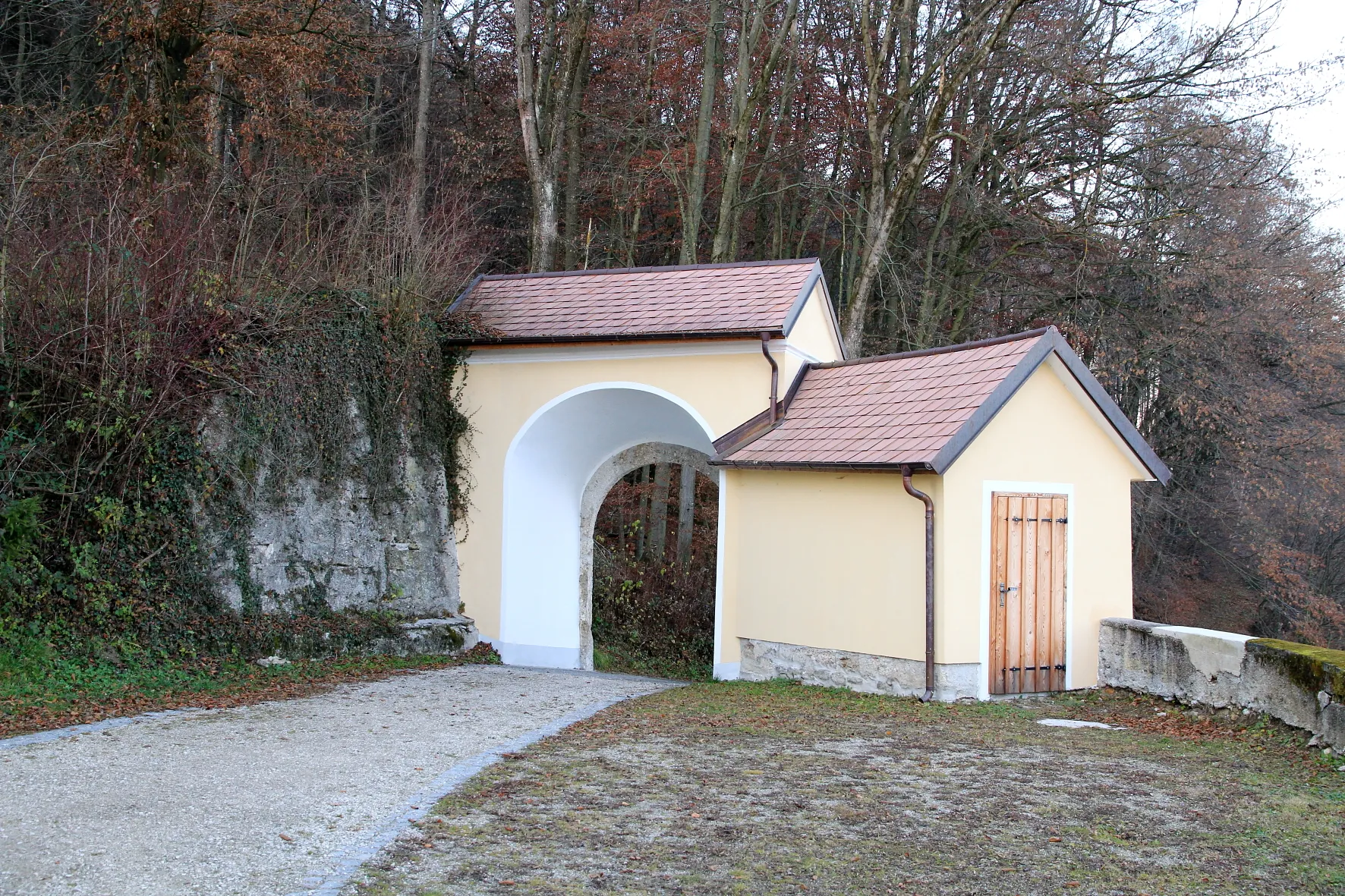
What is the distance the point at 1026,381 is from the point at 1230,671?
3.22 meters

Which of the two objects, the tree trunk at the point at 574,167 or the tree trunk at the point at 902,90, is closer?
the tree trunk at the point at 902,90

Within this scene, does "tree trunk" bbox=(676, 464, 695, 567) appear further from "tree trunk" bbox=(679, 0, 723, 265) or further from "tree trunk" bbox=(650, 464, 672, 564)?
"tree trunk" bbox=(679, 0, 723, 265)

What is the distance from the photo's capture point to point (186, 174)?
43.1 feet

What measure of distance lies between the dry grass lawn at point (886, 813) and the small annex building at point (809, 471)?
6.20ft

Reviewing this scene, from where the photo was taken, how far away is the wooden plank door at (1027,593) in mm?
10203

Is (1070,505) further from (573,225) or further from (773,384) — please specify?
(573,225)

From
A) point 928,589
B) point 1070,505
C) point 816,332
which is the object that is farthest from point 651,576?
point 928,589

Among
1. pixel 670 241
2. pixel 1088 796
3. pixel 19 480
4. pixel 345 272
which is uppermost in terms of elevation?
pixel 670 241

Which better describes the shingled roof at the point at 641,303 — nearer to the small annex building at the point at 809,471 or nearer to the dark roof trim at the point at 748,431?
the small annex building at the point at 809,471

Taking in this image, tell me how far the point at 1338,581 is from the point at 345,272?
19094 millimetres

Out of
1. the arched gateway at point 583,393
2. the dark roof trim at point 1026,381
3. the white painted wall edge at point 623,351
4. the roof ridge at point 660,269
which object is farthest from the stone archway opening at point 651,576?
the dark roof trim at point 1026,381

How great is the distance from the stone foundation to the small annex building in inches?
0.9

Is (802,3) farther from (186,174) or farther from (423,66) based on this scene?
(186,174)

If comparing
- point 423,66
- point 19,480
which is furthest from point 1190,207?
point 19,480
